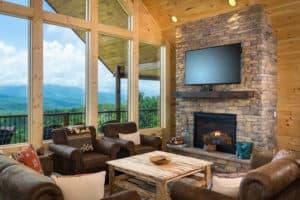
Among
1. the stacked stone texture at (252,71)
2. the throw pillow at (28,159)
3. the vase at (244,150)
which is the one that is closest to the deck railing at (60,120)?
the stacked stone texture at (252,71)

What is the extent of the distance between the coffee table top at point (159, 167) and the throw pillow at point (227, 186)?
899 mm

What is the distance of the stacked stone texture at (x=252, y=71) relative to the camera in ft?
15.1

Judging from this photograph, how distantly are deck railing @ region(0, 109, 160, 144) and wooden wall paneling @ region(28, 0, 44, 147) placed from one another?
15 cm

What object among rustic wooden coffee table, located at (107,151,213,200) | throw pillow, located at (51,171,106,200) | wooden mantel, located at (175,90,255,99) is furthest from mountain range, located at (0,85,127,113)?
throw pillow, located at (51,171,106,200)

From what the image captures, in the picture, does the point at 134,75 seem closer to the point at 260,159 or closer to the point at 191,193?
the point at 260,159

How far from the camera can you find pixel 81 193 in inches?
73.7

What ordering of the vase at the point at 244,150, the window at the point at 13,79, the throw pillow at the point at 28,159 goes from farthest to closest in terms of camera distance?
the vase at the point at 244,150 < the window at the point at 13,79 < the throw pillow at the point at 28,159

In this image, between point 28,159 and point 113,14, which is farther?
point 113,14

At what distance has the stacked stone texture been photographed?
4.62 meters

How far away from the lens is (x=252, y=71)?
4715mm

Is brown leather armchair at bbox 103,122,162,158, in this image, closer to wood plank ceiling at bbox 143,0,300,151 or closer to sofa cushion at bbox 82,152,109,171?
sofa cushion at bbox 82,152,109,171

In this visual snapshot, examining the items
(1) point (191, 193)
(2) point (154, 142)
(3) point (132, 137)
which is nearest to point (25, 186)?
(1) point (191, 193)

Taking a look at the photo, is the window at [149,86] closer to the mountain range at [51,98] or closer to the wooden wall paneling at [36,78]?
the mountain range at [51,98]

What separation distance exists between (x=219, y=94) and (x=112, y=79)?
7.38ft
